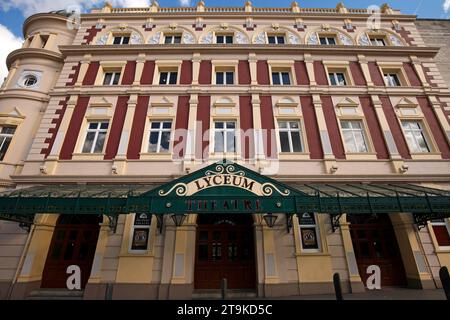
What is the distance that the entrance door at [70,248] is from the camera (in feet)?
28.5

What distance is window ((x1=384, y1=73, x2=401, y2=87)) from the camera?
12374mm

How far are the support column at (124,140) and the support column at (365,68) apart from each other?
1292cm

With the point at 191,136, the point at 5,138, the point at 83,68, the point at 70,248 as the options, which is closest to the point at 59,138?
the point at 5,138

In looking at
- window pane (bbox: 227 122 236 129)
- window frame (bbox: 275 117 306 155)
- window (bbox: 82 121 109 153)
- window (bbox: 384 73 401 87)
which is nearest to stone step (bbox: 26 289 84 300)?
window (bbox: 82 121 109 153)

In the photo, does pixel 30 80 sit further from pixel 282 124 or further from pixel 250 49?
pixel 282 124

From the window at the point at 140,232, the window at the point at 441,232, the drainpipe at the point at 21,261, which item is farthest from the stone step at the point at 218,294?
the window at the point at 441,232

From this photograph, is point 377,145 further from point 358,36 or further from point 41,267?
point 41,267

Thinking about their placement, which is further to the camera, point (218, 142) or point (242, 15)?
point (242, 15)

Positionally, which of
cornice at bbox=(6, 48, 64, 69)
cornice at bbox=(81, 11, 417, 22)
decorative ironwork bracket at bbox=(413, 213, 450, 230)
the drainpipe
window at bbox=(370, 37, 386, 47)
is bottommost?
the drainpipe

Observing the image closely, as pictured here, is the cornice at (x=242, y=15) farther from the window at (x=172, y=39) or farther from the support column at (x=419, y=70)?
the support column at (x=419, y=70)

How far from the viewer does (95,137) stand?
35.2ft

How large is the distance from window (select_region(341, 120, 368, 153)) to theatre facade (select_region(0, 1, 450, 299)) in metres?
0.09

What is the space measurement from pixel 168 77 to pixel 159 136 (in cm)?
420

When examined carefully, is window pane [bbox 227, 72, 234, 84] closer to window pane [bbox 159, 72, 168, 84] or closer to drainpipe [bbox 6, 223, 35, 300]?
window pane [bbox 159, 72, 168, 84]
